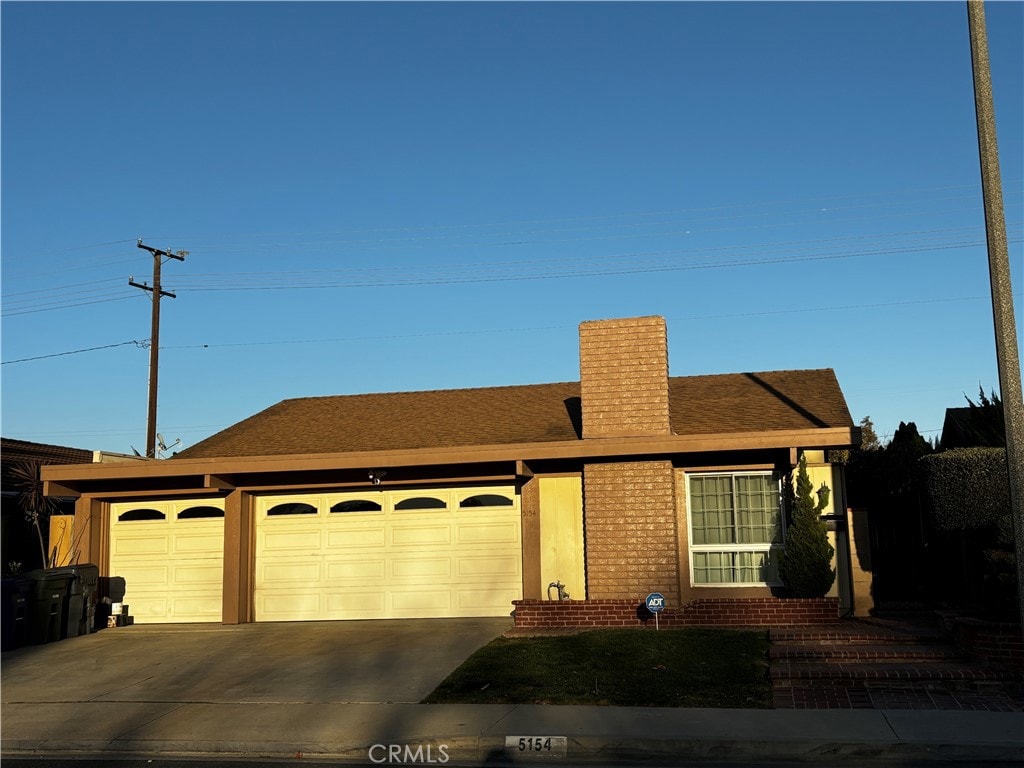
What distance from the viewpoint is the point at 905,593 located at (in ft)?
57.8

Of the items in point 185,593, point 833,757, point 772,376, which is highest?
point 772,376

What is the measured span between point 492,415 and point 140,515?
643 centimetres

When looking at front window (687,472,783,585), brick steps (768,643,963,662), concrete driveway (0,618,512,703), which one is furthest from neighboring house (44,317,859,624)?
brick steps (768,643,963,662)

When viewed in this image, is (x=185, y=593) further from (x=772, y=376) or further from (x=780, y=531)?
(x=772, y=376)

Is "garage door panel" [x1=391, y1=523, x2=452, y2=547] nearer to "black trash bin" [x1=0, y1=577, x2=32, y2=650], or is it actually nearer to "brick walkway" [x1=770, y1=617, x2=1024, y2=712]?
"black trash bin" [x1=0, y1=577, x2=32, y2=650]

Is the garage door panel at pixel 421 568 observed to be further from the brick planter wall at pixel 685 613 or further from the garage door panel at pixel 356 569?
the brick planter wall at pixel 685 613

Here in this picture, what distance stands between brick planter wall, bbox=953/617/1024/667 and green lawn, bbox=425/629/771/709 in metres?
2.29

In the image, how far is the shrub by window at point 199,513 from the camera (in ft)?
57.8

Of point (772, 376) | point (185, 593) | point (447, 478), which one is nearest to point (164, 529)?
point (185, 593)

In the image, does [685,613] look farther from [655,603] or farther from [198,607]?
[198,607]

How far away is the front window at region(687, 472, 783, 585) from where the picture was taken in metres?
15.5

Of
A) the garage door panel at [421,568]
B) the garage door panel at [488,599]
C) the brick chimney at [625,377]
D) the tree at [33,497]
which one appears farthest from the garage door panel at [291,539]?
the tree at [33,497]

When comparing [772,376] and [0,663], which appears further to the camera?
[772,376]

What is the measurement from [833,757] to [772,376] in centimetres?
1177
